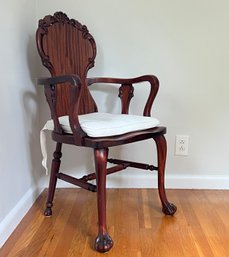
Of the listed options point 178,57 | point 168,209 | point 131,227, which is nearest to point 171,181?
point 168,209

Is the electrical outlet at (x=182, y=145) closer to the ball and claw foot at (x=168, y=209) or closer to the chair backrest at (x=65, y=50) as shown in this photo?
the ball and claw foot at (x=168, y=209)

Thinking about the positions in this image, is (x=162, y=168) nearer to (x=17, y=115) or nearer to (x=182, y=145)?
(x=182, y=145)

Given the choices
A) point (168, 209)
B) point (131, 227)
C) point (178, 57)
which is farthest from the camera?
point (178, 57)

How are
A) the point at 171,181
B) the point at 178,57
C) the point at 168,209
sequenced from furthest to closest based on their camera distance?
1. the point at 171,181
2. the point at 178,57
3. the point at 168,209

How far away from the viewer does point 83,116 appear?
1283 mm

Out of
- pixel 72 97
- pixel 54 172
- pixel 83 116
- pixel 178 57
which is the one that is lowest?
pixel 54 172

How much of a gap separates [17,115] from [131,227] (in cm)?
67

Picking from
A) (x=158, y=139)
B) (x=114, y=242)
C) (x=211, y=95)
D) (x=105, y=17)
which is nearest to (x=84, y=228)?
(x=114, y=242)

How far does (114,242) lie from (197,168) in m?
0.73

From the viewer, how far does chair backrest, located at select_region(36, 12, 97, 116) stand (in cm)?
128

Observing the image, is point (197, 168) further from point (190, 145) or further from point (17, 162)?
point (17, 162)

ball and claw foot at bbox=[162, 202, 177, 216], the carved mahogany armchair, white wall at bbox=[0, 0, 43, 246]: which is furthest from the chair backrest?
ball and claw foot at bbox=[162, 202, 177, 216]

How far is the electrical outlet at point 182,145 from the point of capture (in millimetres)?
1609

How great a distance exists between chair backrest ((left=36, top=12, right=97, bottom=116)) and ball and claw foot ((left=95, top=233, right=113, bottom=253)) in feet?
1.79
